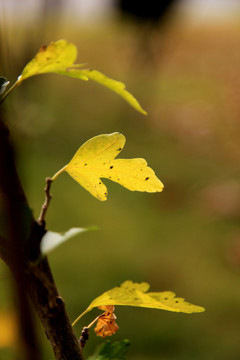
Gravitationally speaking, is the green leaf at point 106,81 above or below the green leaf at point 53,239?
above

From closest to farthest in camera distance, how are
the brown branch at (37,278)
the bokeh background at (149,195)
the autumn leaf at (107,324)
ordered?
the brown branch at (37,278)
the autumn leaf at (107,324)
the bokeh background at (149,195)

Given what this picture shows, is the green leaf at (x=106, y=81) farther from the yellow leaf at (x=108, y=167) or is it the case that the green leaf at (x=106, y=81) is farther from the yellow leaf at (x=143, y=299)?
the yellow leaf at (x=143, y=299)

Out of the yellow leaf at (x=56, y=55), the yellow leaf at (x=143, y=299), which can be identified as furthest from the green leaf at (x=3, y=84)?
the yellow leaf at (x=143, y=299)

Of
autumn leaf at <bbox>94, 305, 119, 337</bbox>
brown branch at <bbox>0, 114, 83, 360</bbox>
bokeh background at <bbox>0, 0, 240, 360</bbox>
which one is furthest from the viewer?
bokeh background at <bbox>0, 0, 240, 360</bbox>

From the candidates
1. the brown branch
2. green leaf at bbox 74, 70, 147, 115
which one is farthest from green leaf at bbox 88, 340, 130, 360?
green leaf at bbox 74, 70, 147, 115

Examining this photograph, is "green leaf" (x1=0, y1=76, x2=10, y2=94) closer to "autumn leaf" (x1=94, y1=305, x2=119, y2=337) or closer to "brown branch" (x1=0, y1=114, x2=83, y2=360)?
"brown branch" (x1=0, y1=114, x2=83, y2=360)

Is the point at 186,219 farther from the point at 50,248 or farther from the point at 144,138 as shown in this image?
the point at 50,248

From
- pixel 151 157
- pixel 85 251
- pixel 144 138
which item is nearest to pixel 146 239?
pixel 85 251
